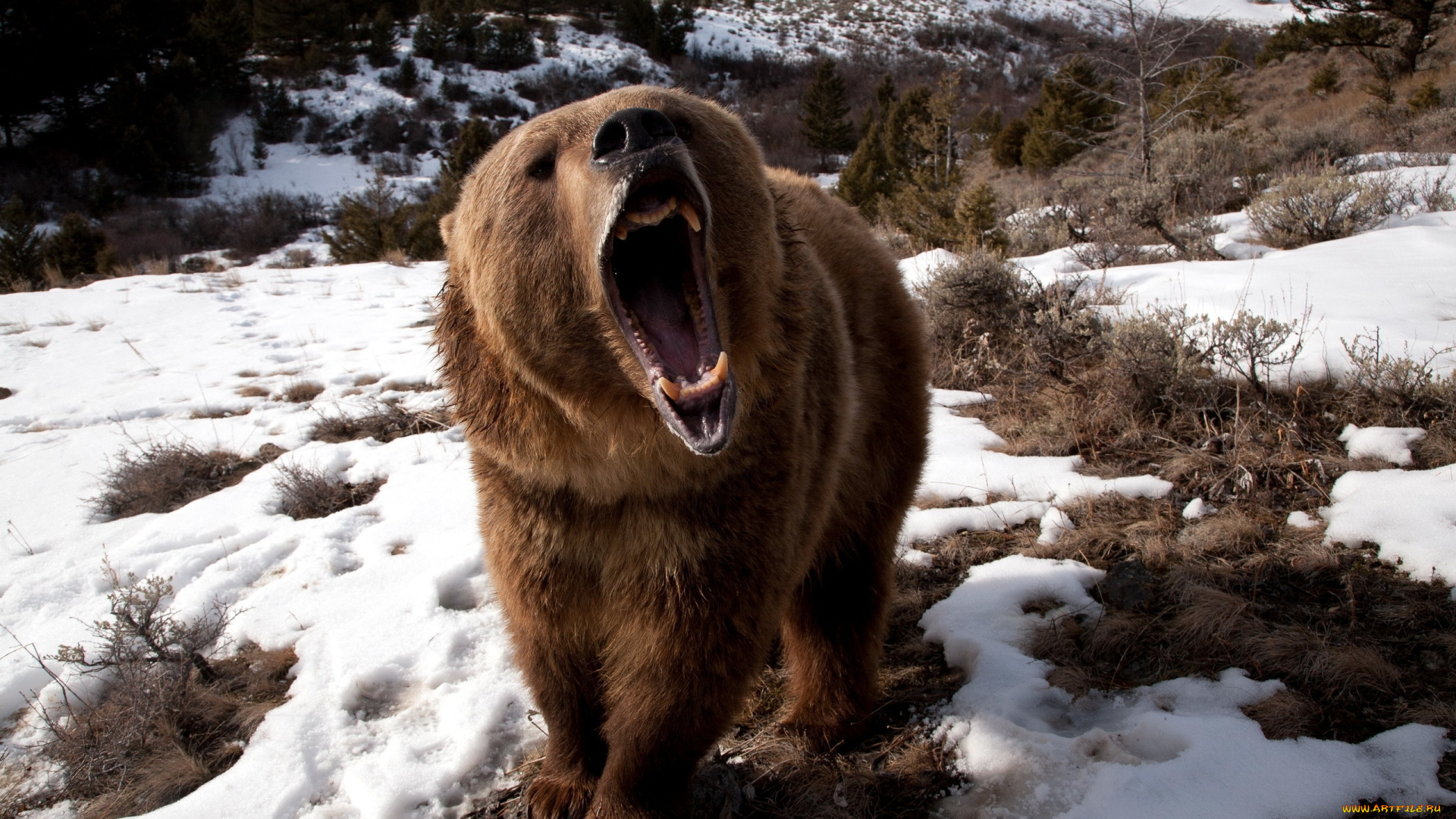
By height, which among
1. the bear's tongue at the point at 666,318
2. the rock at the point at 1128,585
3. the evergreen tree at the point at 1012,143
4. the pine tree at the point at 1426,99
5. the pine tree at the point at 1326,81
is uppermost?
the pine tree at the point at 1326,81

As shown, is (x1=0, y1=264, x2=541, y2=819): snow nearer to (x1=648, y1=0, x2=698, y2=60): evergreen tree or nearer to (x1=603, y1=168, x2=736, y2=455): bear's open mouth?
(x1=603, y1=168, x2=736, y2=455): bear's open mouth

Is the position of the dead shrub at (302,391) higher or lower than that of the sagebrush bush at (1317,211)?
lower

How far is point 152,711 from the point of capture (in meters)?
2.58

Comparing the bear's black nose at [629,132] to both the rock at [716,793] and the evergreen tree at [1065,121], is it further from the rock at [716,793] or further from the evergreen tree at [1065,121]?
the evergreen tree at [1065,121]

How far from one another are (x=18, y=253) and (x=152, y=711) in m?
14.9

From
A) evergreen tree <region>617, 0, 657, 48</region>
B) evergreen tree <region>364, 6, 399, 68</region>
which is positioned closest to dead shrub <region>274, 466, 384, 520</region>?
evergreen tree <region>364, 6, 399, 68</region>

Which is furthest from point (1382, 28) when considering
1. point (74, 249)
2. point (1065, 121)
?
point (74, 249)

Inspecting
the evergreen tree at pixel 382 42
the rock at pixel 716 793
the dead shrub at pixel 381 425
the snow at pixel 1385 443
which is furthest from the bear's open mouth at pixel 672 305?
the evergreen tree at pixel 382 42

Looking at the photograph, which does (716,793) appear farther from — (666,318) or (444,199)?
(444,199)

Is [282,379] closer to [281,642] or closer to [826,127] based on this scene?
[281,642]

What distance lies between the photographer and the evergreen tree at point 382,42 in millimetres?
30562

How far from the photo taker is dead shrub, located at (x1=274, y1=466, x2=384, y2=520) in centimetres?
412

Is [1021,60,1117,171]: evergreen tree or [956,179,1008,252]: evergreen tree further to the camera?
[1021,60,1117,171]: evergreen tree

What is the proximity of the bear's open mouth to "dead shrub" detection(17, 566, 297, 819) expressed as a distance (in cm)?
214
